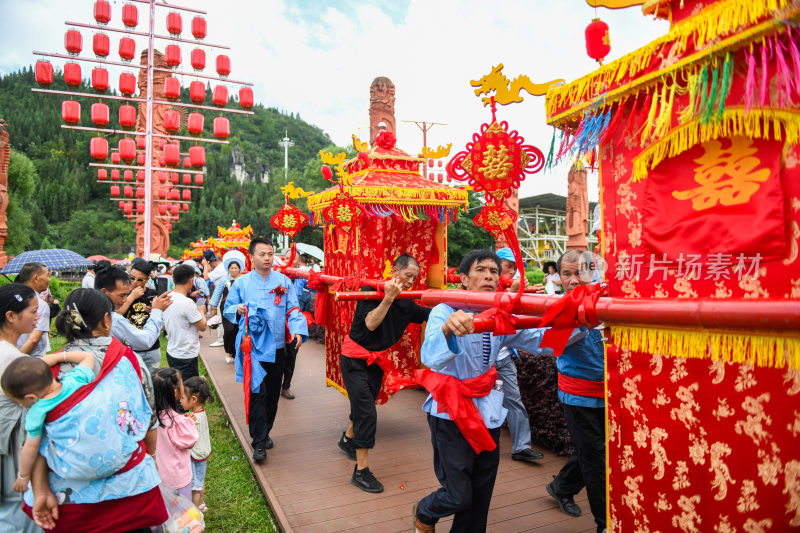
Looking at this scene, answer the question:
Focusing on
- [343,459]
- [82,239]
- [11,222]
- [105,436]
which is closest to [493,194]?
[105,436]

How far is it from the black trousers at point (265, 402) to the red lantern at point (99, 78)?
12.7m

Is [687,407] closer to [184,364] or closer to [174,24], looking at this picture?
[184,364]

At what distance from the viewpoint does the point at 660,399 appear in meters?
2.19

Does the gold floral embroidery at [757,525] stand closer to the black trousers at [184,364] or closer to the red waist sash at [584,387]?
the red waist sash at [584,387]

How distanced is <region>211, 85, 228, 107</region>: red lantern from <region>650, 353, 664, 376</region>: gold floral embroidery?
15.0 meters

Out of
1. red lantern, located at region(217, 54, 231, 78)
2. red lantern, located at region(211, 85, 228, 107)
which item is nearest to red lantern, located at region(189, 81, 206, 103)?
red lantern, located at region(211, 85, 228, 107)

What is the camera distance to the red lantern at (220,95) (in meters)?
14.7

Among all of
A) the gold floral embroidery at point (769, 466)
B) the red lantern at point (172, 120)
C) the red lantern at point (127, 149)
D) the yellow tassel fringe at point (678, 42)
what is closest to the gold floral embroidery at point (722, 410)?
the gold floral embroidery at point (769, 466)

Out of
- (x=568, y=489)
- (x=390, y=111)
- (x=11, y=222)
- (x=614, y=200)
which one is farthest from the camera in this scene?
(x=11, y=222)

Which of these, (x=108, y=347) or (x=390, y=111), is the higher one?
(x=390, y=111)

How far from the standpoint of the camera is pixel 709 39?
1.93 metres

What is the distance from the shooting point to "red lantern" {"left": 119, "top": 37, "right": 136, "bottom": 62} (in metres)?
Answer: 13.6

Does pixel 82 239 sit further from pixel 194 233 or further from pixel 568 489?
pixel 568 489

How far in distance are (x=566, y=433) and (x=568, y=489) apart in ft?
3.49
